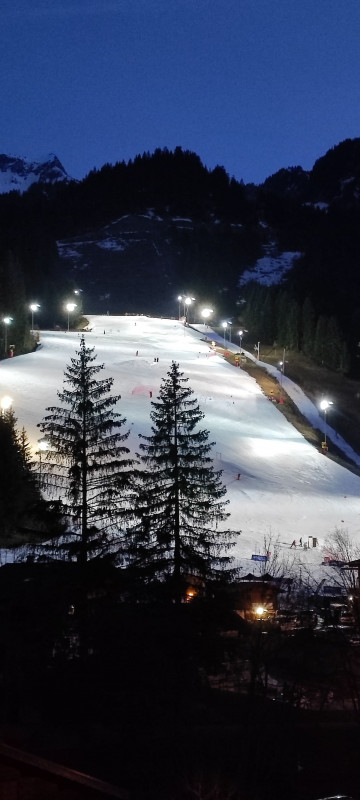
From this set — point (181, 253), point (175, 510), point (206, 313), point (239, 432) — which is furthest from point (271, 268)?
point (175, 510)

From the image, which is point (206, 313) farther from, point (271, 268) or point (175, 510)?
point (175, 510)

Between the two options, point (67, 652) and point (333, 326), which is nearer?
point (67, 652)

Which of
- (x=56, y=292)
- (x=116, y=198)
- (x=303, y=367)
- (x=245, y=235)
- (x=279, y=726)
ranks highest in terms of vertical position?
(x=116, y=198)

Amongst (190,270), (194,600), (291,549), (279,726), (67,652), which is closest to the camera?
(279,726)

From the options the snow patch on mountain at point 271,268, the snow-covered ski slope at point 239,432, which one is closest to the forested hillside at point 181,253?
the snow patch on mountain at point 271,268

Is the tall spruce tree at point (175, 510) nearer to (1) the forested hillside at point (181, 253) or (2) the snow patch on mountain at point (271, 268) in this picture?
(1) the forested hillside at point (181, 253)

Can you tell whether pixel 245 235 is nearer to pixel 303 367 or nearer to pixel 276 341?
pixel 276 341

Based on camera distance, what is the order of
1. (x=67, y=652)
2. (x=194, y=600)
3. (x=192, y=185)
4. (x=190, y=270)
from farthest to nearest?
(x=192, y=185) < (x=190, y=270) < (x=194, y=600) < (x=67, y=652)

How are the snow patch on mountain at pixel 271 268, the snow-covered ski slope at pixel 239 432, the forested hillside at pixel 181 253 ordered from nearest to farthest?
the snow-covered ski slope at pixel 239 432 → the forested hillside at pixel 181 253 → the snow patch on mountain at pixel 271 268

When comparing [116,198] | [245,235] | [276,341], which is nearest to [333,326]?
[276,341]
